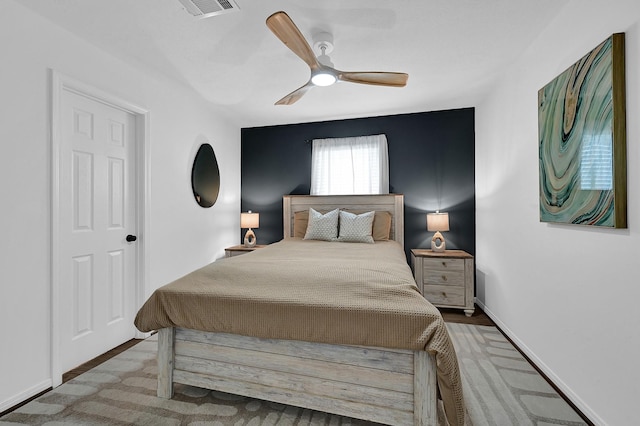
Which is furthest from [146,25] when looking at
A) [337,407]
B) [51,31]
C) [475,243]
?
[475,243]

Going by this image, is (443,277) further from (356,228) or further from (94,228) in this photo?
(94,228)

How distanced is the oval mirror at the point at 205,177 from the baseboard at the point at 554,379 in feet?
11.3

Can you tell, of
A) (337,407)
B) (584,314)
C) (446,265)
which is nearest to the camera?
(337,407)

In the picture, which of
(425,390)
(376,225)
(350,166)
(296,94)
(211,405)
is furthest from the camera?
(350,166)

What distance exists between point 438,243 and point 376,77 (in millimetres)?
2197

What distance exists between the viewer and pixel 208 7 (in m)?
1.83

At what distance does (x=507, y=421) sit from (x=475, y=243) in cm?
245

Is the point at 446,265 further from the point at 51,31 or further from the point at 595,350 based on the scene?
the point at 51,31

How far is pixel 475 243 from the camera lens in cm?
376

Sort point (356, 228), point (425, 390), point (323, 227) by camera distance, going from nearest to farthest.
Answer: point (425, 390), point (356, 228), point (323, 227)

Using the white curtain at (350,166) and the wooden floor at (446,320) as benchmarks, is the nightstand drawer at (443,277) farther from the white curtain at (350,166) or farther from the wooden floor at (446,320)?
the white curtain at (350,166)

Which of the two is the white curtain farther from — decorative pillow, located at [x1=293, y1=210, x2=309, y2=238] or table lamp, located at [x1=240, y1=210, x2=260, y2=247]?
table lamp, located at [x1=240, y1=210, x2=260, y2=247]

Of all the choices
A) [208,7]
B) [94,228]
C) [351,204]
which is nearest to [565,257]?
[351,204]

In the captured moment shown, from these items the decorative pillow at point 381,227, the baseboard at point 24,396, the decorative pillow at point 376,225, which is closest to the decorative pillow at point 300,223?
A: the decorative pillow at point 376,225
